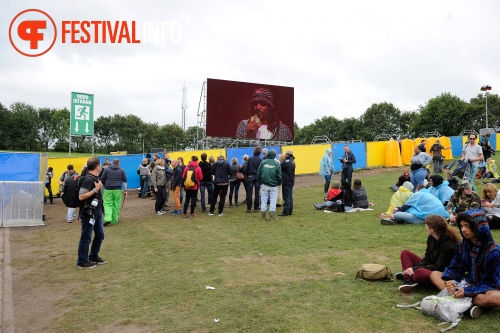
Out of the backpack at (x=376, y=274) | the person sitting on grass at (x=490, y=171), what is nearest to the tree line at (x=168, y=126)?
the person sitting on grass at (x=490, y=171)

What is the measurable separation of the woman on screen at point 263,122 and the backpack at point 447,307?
2544cm

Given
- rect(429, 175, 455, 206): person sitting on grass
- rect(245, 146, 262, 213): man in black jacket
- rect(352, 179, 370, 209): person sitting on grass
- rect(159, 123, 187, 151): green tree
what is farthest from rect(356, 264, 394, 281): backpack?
rect(159, 123, 187, 151): green tree

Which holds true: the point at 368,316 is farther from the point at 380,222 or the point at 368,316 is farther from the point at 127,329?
the point at 380,222

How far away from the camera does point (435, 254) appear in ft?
17.3

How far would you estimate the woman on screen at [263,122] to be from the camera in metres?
29.9

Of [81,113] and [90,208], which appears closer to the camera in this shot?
[90,208]

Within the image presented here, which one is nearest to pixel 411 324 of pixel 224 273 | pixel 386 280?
pixel 386 280

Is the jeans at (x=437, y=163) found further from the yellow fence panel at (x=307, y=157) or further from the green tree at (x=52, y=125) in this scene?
the green tree at (x=52, y=125)

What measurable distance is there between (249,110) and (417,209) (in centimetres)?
2182

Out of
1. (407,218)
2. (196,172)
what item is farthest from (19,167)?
(407,218)

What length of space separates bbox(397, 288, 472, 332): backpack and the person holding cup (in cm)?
445

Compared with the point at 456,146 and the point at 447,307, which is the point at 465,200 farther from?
the point at 456,146

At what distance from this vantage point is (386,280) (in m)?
5.65

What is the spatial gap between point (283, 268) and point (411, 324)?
2.62 metres
